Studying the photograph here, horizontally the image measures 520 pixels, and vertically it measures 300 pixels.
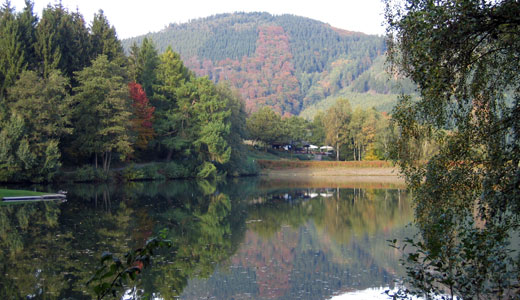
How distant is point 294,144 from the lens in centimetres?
10369

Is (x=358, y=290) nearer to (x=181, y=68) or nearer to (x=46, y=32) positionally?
(x=46, y=32)

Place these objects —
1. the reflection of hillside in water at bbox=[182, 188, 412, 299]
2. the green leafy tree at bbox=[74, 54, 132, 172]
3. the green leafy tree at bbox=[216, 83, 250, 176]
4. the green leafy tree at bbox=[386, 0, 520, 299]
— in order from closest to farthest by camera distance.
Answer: the green leafy tree at bbox=[386, 0, 520, 299] < the reflection of hillside in water at bbox=[182, 188, 412, 299] < the green leafy tree at bbox=[74, 54, 132, 172] < the green leafy tree at bbox=[216, 83, 250, 176]

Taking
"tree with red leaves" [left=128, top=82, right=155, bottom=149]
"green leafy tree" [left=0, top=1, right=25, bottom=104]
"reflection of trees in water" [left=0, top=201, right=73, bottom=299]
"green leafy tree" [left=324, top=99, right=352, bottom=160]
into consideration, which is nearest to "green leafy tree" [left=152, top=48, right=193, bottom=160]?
"tree with red leaves" [left=128, top=82, right=155, bottom=149]

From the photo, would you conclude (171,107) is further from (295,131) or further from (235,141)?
(295,131)

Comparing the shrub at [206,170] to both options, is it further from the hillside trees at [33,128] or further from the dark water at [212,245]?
the dark water at [212,245]

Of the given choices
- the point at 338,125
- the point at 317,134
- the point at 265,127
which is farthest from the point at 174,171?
the point at 317,134

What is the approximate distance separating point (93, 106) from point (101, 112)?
89cm

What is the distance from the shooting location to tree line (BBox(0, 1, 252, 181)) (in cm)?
4159

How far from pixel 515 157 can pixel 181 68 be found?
55866 mm

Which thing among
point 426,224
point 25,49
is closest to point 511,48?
point 426,224

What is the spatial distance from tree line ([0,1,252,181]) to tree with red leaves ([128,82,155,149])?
11cm

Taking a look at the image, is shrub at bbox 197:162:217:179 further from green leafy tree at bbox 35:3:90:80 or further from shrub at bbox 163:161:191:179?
green leafy tree at bbox 35:3:90:80

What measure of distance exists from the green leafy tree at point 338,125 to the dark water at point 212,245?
57385 mm

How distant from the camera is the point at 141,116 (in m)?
53.4
